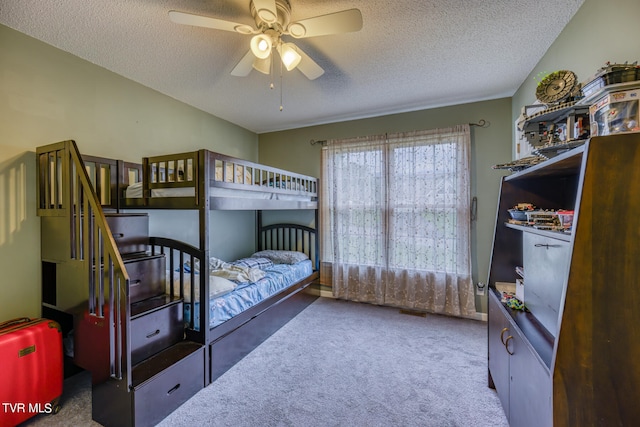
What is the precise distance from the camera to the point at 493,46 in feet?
6.76

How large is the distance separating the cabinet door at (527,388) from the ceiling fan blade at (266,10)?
78.6 inches

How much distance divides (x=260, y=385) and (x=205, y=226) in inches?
50.0

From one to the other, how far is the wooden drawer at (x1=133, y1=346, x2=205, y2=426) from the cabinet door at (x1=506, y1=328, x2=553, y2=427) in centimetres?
193

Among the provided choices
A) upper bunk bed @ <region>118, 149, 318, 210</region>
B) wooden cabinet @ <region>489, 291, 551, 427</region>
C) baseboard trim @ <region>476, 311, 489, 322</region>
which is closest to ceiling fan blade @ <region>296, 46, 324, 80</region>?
upper bunk bed @ <region>118, 149, 318, 210</region>

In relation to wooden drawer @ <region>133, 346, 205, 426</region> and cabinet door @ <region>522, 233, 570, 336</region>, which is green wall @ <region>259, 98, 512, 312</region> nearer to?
cabinet door @ <region>522, 233, 570, 336</region>

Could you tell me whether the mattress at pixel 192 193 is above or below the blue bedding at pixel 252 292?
above

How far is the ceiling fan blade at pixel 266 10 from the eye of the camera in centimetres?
135

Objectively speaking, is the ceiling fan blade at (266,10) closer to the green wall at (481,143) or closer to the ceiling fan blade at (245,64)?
the ceiling fan blade at (245,64)

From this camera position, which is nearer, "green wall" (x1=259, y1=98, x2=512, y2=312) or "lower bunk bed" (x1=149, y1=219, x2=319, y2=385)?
"lower bunk bed" (x1=149, y1=219, x2=319, y2=385)

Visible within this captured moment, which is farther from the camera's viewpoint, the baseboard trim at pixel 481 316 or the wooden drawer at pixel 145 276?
the baseboard trim at pixel 481 316

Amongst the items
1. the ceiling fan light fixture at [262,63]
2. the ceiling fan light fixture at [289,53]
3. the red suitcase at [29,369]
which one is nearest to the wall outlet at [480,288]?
the ceiling fan light fixture at [289,53]

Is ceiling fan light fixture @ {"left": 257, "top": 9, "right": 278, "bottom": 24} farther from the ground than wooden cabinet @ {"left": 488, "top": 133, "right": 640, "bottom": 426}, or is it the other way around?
ceiling fan light fixture @ {"left": 257, "top": 9, "right": 278, "bottom": 24}

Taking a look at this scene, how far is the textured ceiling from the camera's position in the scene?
166 cm

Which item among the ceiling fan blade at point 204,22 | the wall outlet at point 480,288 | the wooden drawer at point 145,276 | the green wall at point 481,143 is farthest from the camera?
the wall outlet at point 480,288
